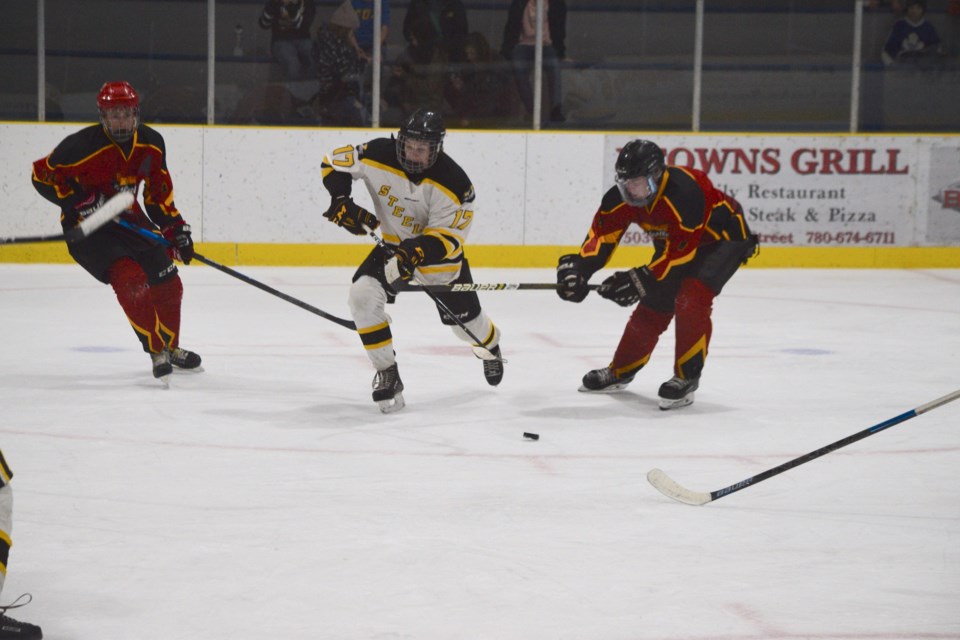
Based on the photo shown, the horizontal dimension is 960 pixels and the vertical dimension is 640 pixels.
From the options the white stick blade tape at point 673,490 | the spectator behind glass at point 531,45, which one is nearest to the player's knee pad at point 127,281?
the white stick blade tape at point 673,490

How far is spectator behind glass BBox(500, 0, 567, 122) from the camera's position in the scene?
358 inches

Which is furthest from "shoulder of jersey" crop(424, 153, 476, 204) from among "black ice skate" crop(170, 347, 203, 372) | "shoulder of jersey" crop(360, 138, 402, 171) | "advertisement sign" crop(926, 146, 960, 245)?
"advertisement sign" crop(926, 146, 960, 245)

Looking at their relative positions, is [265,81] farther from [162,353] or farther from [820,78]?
[162,353]

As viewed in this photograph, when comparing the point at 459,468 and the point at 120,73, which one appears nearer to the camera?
the point at 459,468

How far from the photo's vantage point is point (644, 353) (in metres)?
4.92

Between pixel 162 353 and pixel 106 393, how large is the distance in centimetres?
25

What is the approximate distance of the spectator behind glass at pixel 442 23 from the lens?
29.8 ft

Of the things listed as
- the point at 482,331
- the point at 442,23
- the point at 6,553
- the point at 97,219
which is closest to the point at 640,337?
the point at 482,331

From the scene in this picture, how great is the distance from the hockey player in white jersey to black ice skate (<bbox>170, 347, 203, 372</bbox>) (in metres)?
0.92

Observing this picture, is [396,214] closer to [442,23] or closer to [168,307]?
[168,307]

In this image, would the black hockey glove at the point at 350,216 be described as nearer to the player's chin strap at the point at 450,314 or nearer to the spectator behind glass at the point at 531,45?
the player's chin strap at the point at 450,314

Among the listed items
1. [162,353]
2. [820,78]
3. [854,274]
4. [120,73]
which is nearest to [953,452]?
[162,353]

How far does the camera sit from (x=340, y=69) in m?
9.00

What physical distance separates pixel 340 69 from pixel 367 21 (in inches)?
13.7
